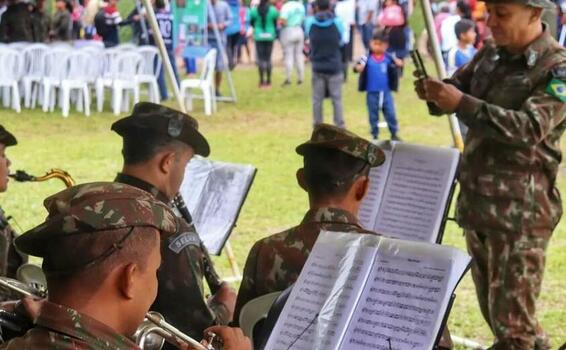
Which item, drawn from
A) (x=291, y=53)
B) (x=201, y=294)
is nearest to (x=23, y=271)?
(x=201, y=294)

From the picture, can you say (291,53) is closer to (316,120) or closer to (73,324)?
(316,120)

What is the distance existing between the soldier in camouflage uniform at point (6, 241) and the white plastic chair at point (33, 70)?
492 inches

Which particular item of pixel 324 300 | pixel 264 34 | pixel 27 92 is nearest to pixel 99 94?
pixel 27 92

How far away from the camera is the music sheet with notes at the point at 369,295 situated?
2.88 meters

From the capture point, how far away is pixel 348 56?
2278 centimetres

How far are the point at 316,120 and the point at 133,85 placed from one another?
11.0ft

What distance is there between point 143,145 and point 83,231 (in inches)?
69.4

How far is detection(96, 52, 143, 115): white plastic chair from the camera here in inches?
670

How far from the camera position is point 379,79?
549 inches

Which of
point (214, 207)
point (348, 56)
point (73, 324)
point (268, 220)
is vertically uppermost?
point (73, 324)

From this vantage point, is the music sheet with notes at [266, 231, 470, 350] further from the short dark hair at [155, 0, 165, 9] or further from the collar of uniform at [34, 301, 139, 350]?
the short dark hair at [155, 0, 165, 9]

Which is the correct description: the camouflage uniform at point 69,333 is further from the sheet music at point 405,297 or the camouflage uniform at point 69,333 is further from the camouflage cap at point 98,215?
the sheet music at point 405,297

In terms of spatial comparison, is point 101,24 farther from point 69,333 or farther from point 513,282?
point 69,333

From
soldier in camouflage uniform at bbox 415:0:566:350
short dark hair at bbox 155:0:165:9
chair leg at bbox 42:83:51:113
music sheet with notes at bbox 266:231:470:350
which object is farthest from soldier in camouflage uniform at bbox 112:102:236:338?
short dark hair at bbox 155:0:165:9
